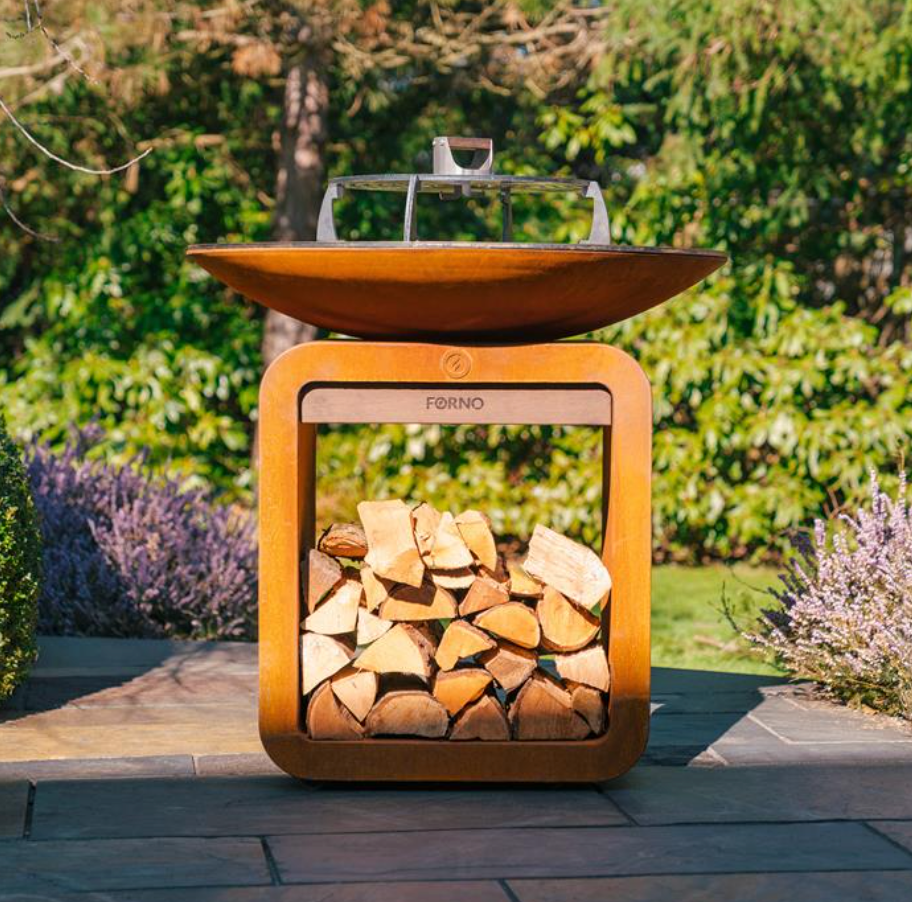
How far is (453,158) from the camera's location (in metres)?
3.54

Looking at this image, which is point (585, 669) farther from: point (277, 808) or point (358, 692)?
→ point (277, 808)

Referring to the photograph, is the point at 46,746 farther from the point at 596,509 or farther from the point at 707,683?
the point at 596,509

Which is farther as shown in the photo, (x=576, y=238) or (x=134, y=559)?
(x=576, y=238)

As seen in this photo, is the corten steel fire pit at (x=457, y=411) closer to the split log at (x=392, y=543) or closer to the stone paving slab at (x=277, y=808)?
the stone paving slab at (x=277, y=808)

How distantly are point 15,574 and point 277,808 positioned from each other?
3.57ft

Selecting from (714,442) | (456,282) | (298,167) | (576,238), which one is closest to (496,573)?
(456,282)

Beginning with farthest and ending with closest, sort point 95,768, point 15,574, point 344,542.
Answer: point 15,574
point 344,542
point 95,768

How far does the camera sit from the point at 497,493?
774cm

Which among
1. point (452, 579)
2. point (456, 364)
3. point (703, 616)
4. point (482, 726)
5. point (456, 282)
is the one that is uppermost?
point (456, 282)

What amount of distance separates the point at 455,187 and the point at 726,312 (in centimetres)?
397

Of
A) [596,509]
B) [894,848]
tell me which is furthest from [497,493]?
[894,848]

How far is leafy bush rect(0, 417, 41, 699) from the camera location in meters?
3.87

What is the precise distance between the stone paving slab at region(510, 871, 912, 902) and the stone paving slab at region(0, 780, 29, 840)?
1.01 meters

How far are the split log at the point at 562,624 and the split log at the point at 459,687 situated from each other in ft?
0.57
